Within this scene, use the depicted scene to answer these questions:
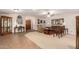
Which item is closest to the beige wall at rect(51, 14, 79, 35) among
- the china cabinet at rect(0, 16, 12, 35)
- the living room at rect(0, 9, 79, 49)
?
the living room at rect(0, 9, 79, 49)

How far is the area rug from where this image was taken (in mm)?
2246

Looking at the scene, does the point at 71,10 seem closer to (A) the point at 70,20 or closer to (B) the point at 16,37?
(A) the point at 70,20

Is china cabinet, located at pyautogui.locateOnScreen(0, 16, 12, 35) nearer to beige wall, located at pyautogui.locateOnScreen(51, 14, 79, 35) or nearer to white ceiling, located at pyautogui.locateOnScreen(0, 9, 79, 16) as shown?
white ceiling, located at pyautogui.locateOnScreen(0, 9, 79, 16)

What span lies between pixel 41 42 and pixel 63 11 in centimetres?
75

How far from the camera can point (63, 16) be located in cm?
225

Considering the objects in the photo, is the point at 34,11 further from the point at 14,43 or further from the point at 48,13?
the point at 14,43

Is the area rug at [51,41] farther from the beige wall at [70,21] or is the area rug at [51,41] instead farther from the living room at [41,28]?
the beige wall at [70,21]

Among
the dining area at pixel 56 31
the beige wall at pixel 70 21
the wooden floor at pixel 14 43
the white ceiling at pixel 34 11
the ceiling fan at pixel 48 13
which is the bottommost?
the wooden floor at pixel 14 43

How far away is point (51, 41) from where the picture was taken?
7.47 feet

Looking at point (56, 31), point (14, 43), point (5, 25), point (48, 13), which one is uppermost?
point (48, 13)

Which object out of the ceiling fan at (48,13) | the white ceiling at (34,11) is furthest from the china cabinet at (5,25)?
the ceiling fan at (48,13)

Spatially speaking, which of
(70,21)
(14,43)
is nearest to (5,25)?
(14,43)

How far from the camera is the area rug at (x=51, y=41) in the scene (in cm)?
225
